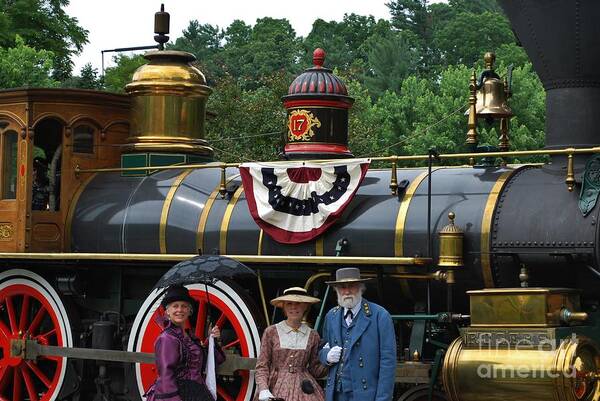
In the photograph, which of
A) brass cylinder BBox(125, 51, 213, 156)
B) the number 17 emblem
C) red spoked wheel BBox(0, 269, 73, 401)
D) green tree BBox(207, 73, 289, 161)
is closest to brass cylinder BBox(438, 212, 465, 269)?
the number 17 emblem

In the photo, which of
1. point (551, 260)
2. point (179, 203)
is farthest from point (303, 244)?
point (551, 260)

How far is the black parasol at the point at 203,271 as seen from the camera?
28.4 feet

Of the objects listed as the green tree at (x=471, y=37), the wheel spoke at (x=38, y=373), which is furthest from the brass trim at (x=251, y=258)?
the green tree at (x=471, y=37)

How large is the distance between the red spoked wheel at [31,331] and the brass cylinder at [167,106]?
169cm

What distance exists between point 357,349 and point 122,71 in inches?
1707

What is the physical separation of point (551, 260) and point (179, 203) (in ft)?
11.6

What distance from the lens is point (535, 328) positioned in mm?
8305

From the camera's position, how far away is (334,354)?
753 cm

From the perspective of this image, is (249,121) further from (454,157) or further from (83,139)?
(454,157)

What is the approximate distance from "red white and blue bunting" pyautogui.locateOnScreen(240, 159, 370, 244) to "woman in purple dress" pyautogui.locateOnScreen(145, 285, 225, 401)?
2143 mm

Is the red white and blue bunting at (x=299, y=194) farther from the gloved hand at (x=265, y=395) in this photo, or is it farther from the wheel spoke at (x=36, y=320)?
the wheel spoke at (x=36, y=320)

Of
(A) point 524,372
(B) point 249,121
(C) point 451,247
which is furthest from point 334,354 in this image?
(B) point 249,121

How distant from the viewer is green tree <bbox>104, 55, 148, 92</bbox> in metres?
47.5

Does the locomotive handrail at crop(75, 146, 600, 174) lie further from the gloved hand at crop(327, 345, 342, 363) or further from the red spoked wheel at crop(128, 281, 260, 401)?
the gloved hand at crop(327, 345, 342, 363)
